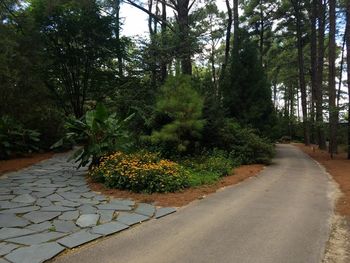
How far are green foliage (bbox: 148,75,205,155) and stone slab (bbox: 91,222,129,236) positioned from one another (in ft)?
19.0

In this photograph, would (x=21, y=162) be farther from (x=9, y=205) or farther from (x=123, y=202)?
(x=123, y=202)

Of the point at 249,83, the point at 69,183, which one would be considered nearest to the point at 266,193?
the point at 69,183

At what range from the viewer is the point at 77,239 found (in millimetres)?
4820

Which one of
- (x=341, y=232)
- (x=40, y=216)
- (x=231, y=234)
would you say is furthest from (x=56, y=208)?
(x=341, y=232)

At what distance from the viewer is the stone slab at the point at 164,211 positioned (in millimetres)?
6141

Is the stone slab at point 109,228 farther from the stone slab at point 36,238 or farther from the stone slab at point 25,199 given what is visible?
the stone slab at point 25,199

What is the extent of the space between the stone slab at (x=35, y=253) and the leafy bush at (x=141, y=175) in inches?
130

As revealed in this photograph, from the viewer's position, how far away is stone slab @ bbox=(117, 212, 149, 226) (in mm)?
5684

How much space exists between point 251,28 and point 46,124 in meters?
22.5

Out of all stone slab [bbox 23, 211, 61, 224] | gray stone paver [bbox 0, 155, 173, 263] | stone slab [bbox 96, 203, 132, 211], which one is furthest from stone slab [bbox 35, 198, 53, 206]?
stone slab [bbox 96, 203, 132, 211]

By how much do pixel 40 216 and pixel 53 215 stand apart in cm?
20

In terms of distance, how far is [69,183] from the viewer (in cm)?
902

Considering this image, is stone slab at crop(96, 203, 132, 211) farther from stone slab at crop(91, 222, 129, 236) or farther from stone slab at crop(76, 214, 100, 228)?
stone slab at crop(91, 222, 129, 236)

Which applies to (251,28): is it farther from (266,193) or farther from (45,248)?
(45,248)
